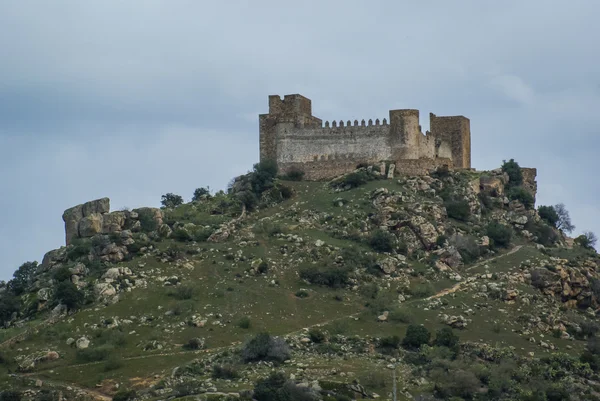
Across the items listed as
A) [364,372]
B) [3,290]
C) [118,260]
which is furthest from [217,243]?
[364,372]

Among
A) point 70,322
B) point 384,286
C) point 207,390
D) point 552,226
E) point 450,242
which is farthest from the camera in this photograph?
point 552,226

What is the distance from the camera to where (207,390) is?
75.8m

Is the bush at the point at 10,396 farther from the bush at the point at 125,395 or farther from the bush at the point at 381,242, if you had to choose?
the bush at the point at 381,242

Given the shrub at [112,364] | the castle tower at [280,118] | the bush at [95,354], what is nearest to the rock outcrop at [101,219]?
the castle tower at [280,118]

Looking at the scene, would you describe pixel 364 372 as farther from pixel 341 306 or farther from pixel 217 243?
pixel 217 243

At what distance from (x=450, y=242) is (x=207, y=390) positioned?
102ft

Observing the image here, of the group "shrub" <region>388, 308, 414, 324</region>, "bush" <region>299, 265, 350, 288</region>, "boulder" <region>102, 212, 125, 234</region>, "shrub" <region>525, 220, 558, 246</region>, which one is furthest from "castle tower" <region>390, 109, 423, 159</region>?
"boulder" <region>102, 212, 125, 234</region>

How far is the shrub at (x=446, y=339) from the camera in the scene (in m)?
86.4

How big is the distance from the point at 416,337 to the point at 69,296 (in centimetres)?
2175

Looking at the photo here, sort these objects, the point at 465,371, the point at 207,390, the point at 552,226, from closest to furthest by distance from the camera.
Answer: the point at 207,390
the point at 465,371
the point at 552,226

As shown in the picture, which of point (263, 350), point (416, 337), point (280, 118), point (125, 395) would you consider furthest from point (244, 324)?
point (280, 118)

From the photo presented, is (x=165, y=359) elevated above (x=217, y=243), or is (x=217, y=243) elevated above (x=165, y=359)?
(x=217, y=243)

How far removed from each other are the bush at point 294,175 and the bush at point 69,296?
82.2 ft

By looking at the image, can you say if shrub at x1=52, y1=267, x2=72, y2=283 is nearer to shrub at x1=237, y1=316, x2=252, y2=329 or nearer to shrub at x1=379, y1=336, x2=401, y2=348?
shrub at x1=237, y1=316, x2=252, y2=329
